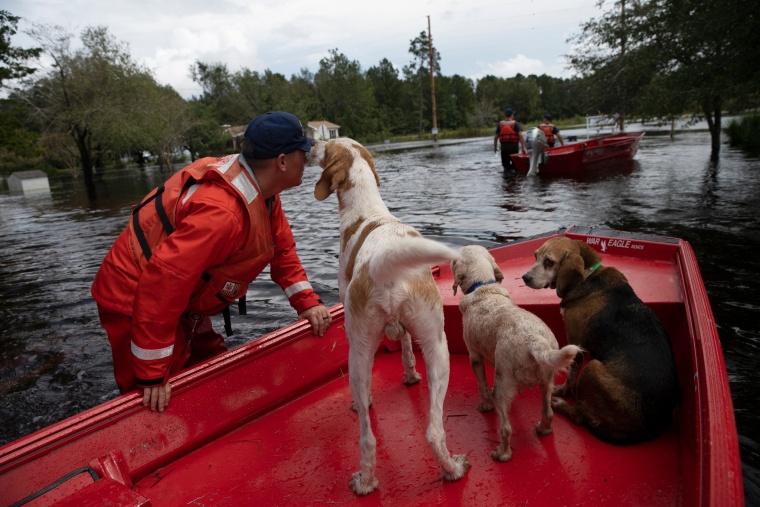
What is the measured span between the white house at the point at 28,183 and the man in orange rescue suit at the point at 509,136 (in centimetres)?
3326

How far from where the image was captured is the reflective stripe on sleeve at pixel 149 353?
3.08 meters

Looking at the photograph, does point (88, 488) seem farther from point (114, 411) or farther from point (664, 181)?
point (664, 181)

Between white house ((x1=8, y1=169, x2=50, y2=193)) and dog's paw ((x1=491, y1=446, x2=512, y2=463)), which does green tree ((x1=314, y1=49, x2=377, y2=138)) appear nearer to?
white house ((x1=8, y1=169, x2=50, y2=193))

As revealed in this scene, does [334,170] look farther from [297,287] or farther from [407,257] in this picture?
[407,257]

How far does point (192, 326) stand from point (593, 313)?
3.08 m

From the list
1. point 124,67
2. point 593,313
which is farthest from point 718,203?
point 124,67

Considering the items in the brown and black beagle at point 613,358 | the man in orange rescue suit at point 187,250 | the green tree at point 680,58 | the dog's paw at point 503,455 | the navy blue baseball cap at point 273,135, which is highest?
the green tree at point 680,58

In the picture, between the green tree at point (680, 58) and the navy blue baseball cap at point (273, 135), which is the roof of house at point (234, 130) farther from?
the navy blue baseball cap at point (273, 135)

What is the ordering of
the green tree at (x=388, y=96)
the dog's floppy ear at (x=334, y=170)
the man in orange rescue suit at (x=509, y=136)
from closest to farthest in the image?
the dog's floppy ear at (x=334, y=170), the man in orange rescue suit at (x=509, y=136), the green tree at (x=388, y=96)

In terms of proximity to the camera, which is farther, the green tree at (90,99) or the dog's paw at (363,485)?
the green tree at (90,99)

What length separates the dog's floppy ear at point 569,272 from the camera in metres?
4.14

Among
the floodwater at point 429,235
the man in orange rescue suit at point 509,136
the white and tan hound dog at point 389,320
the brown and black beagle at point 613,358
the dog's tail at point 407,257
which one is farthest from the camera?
the man in orange rescue suit at point 509,136

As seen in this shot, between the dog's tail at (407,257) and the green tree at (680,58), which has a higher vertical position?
the green tree at (680,58)

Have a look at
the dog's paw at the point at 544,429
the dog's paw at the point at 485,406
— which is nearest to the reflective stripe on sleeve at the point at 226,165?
the dog's paw at the point at 485,406
